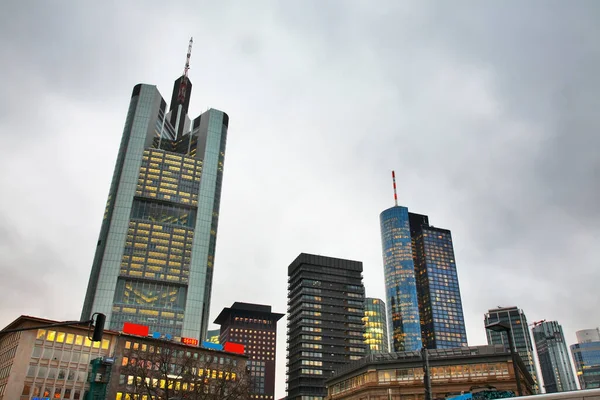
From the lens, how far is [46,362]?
343 feet

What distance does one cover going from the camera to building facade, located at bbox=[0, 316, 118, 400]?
99.7m

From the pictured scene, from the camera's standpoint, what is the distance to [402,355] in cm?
10800

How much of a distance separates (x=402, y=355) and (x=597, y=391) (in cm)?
9841

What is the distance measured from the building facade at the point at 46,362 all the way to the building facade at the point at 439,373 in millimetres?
65240

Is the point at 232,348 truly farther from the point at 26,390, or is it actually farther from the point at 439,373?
the point at 439,373

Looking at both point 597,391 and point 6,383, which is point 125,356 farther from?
point 597,391

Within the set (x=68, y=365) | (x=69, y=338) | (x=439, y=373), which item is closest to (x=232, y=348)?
(x=68, y=365)

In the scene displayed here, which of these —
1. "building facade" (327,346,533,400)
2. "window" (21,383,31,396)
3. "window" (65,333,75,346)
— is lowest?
"window" (21,383,31,396)

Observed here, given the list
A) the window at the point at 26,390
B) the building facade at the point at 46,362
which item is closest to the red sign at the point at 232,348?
the building facade at the point at 46,362

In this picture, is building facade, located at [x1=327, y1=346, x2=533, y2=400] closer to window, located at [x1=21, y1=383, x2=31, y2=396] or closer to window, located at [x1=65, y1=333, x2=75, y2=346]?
window, located at [x1=65, y1=333, x2=75, y2=346]

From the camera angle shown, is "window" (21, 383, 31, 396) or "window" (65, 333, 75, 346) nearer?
"window" (21, 383, 31, 396)

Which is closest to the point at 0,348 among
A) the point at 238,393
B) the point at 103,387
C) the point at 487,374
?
the point at 103,387

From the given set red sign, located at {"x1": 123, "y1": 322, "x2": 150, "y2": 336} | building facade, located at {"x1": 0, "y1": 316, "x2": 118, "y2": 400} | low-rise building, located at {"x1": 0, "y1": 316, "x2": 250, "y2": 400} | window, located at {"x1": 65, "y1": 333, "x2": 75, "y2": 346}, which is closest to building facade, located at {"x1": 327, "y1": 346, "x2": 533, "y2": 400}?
low-rise building, located at {"x1": 0, "y1": 316, "x2": 250, "y2": 400}

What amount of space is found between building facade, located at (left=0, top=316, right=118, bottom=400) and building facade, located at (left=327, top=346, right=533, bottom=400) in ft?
214
